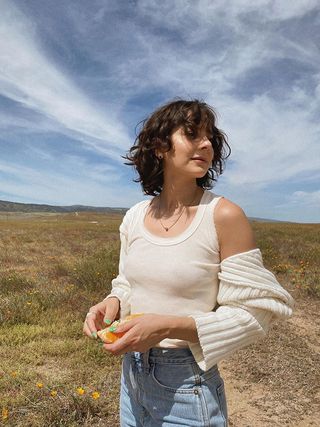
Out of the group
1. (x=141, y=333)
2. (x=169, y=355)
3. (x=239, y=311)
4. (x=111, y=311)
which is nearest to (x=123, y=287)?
(x=111, y=311)

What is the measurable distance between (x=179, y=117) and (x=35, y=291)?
690 cm

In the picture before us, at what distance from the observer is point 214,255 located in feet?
5.21

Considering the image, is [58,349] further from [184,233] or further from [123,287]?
[184,233]

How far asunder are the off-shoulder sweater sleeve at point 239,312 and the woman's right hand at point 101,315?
470mm

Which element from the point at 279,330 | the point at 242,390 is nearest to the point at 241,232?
the point at 242,390

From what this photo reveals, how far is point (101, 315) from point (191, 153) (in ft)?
2.93

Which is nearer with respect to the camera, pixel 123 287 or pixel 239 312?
pixel 239 312

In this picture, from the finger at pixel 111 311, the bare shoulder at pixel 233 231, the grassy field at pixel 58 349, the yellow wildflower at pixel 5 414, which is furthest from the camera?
the grassy field at pixel 58 349

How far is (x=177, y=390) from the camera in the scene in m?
1.58

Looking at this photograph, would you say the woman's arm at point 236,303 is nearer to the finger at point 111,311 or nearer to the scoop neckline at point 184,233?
the scoop neckline at point 184,233

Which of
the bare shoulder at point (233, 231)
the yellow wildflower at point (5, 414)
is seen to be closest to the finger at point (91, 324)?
the bare shoulder at point (233, 231)

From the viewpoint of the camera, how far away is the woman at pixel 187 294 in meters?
1.49

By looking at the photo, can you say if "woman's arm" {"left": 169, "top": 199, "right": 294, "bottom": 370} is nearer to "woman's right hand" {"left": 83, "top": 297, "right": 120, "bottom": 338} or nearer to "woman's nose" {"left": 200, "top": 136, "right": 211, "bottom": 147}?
"woman's nose" {"left": 200, "top": 136, "right": 211, "bottom": 147}

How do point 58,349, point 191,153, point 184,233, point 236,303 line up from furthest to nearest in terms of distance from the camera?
point 58,349
point 191,153
point 184,233
point 236,303
